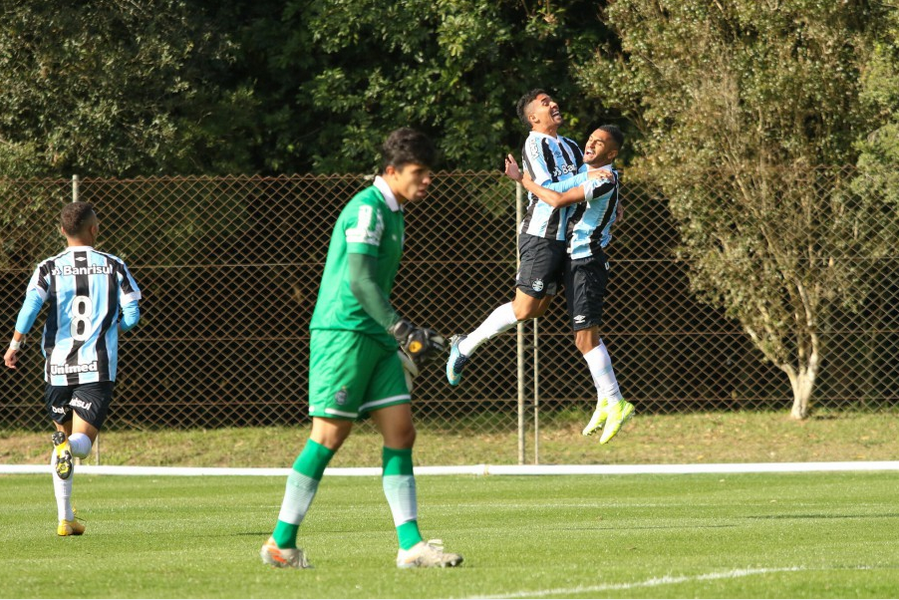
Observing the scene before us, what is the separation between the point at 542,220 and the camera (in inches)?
350

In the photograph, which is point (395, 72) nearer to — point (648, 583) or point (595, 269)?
point (595, 269)

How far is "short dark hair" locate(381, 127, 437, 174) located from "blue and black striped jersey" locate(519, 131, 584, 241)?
3.11 meters

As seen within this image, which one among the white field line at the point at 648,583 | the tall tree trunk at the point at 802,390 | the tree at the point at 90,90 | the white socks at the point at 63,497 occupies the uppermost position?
the tree at the point at 90,90

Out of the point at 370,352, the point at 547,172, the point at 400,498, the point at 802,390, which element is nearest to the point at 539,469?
the point at 802,390

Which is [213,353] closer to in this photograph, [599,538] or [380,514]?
[380,514]

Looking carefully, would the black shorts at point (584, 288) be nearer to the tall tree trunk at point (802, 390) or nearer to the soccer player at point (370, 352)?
the soccer player at point (370, 352)

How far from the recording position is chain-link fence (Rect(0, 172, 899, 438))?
1447cm

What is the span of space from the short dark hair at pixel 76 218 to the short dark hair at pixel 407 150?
3.25 metres

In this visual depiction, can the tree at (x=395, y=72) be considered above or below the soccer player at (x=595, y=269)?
above

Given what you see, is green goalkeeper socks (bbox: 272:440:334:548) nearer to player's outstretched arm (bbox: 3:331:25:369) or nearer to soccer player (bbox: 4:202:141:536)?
soccer player (bbox: 4:202:141:536)

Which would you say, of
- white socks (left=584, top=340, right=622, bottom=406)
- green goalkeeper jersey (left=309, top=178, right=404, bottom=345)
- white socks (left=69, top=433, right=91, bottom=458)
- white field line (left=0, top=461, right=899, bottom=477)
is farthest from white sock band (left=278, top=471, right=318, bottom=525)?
white field line (left=0, top=461, right=899, bottom=477)

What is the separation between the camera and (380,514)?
30.9 feet

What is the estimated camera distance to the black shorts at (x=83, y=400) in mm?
8312

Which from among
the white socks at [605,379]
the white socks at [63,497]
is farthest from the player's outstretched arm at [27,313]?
the white socks at [605,379]
